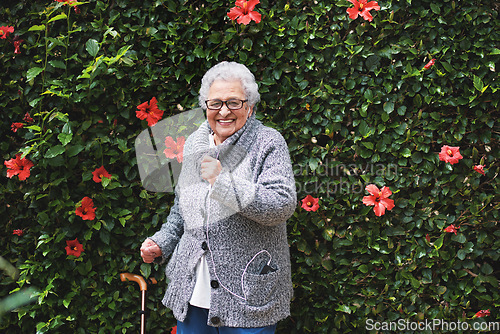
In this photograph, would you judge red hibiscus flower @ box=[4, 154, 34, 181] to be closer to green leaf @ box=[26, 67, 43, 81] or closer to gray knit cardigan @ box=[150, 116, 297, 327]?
A: green leaf @ box=[26, 67, 43, 81]

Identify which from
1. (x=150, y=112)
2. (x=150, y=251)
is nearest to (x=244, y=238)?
(x=150, y=251)

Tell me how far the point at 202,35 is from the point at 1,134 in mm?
1258

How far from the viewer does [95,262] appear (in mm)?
2328

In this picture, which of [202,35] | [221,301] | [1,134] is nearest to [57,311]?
[1,134]

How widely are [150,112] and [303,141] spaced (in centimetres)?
83

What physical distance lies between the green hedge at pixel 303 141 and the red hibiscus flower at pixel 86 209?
34 millimetres

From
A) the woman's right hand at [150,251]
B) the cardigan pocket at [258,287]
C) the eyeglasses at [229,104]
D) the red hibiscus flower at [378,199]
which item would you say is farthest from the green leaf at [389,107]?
the woman's right hand at [150,251]

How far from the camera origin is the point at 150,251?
174 cm

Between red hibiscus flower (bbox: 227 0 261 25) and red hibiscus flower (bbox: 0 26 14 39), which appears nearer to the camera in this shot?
red hibiscus flower (bbox: 227 0 261 25)

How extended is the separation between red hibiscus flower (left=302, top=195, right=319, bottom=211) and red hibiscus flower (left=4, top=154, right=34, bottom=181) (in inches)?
57.5

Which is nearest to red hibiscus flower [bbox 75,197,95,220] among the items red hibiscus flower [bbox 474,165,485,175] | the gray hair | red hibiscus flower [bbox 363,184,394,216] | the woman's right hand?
the woman's right hand

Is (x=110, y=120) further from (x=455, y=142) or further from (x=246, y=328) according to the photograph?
(x=455, y=142)

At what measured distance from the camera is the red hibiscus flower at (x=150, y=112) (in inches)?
89.0

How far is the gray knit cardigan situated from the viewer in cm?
A: 152
